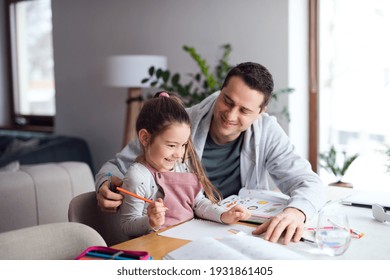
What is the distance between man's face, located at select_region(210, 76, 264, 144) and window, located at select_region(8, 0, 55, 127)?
401cm

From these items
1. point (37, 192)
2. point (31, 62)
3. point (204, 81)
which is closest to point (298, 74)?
point (204, 81)

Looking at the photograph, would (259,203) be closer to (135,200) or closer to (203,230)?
(203,230)

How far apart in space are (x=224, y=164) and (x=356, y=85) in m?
1.74

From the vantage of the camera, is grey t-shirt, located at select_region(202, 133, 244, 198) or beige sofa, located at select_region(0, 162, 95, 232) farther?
beige sofa, located at select_region(0, 162, 95, 232)

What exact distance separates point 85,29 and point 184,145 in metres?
3.49

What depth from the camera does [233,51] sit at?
11.6 feet

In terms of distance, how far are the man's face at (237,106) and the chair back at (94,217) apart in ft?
1.65

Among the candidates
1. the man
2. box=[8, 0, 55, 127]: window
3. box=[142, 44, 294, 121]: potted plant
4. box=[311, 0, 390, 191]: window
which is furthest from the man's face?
box=[8, 0, 55, 127]: window

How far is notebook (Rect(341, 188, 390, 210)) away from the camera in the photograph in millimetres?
1612

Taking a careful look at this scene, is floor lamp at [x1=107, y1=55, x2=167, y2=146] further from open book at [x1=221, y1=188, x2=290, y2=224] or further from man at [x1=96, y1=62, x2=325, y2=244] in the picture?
open book at [x1=221, y1=188, x2=290, y2=224]

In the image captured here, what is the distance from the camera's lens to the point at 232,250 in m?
1.11

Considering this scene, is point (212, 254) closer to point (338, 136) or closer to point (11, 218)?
point (11, 218)

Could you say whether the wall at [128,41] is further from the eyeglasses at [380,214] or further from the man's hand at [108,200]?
the man's hand at [108,200]

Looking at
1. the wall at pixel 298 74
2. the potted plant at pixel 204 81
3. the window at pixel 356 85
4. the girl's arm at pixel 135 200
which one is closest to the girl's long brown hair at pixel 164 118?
the girl's arm at pixel 135 200
